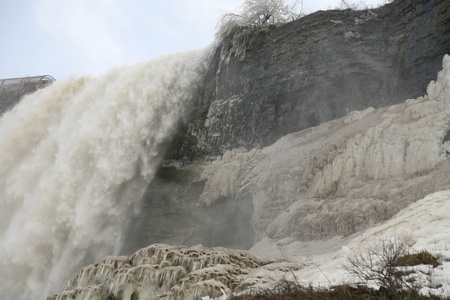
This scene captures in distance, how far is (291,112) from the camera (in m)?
14.0

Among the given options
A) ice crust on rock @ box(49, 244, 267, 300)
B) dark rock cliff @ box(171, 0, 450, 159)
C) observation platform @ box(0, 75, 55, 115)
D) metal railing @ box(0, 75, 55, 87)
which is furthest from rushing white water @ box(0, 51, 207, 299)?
ice crust on rock @ box(49, 244, 267, 300)

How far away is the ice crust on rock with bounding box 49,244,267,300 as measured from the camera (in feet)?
23.9

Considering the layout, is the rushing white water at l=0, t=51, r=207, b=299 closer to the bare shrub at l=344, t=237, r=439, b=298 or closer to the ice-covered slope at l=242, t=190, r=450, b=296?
the ice-covered slope at l=242, t=190, r=450, b=296

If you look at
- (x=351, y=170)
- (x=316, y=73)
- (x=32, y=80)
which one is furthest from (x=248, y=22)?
(x=32, y=80)

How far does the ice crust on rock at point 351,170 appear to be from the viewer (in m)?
9.36

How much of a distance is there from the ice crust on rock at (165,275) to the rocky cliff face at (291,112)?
308cm

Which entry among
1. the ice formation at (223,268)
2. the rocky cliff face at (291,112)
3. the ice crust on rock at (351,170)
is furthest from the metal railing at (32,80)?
the ice formation at (223,268)

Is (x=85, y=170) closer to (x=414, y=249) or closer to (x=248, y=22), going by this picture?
(x=248, y=22)

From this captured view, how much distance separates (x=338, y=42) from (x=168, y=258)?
332 inches

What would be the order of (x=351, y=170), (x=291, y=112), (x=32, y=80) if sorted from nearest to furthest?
(x=351, y=170) < (x=291, y=112) < (x=32, y=80)

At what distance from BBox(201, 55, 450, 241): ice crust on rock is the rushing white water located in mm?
4063

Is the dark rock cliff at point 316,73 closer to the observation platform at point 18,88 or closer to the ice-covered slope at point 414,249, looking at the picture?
the ice-covered slope at point 414,249

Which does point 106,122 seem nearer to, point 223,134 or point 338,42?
point 223,134

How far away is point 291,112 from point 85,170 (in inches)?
290
